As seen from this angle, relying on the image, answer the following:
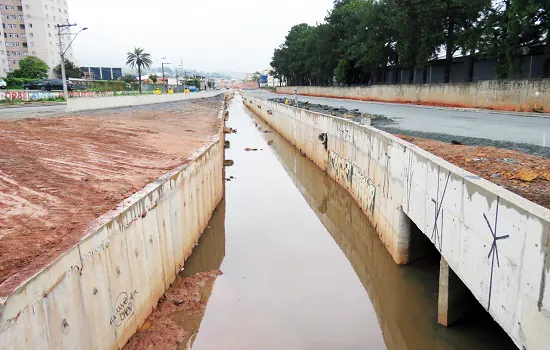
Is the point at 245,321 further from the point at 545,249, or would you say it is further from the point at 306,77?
the point at 306,77

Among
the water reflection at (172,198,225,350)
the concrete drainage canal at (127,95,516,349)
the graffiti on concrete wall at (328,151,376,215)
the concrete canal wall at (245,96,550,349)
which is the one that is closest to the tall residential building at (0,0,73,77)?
the graffiti on concrete wall at (328,151,376,215)

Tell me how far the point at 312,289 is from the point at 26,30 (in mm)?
114957

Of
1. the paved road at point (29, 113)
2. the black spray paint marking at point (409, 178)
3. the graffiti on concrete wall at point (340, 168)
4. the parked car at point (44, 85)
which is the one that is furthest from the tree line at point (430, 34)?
the parked car at point (44, 85)

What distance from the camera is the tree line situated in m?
27.7

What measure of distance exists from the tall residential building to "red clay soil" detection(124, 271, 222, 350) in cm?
10624

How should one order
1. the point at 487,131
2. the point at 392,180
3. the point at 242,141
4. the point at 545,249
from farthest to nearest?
the point at 242,141 < the point at 487,131 < the point at 392,180 < the point at 545,249

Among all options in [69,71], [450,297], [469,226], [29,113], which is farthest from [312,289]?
[69,71]

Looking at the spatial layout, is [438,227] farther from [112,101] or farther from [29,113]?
[112,101]

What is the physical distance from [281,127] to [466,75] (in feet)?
66.7

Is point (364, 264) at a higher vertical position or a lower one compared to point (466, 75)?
lower

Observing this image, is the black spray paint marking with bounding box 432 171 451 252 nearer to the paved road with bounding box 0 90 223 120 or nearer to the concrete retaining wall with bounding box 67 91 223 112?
the paved road with bounding box 0 90 223 120

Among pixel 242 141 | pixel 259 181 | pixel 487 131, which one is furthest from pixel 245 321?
pixel 242 141

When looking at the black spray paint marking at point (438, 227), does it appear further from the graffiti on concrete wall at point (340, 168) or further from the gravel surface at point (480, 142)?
the graffiti on concrete wall at point (340, 168)

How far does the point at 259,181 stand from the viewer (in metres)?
20.2
